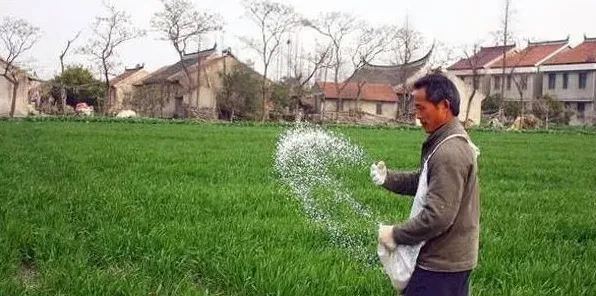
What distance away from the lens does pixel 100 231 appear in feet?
18.0

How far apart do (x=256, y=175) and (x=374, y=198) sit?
8.78 ft

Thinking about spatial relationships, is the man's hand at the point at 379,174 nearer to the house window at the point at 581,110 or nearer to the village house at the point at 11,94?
the village house at the point at 11,94

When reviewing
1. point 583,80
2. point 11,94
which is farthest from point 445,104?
point 583,80

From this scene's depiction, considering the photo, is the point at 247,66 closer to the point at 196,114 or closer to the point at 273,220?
the point at 196,114

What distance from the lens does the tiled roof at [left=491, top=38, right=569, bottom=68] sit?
5406 centimetres

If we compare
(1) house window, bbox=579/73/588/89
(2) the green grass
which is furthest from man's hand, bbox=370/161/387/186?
(1) house window, bbox=579/73/588/89

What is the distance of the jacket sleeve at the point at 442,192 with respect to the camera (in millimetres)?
2820

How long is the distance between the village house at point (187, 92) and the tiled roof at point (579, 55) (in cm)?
2592

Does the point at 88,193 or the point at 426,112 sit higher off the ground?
the point at 426,112

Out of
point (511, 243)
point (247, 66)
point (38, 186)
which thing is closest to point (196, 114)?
point (247, 66)

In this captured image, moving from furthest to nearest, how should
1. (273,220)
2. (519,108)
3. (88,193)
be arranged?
(519,108), (88,193), (273,220)

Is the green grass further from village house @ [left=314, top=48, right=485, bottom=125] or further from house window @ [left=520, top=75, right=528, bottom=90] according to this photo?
house window @ [left=520, top=75, right=528, bottom=90]

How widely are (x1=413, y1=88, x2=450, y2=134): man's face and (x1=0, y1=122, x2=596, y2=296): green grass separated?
1572 millimetres

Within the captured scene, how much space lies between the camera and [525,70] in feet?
178
